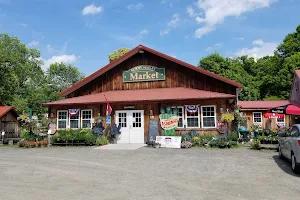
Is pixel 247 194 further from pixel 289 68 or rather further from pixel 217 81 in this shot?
pixel 289 68

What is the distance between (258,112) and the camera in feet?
83.1

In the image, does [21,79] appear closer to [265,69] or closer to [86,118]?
[86,118]

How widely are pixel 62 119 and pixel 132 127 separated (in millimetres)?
5556

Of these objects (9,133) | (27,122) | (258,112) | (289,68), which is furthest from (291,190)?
(289,68)

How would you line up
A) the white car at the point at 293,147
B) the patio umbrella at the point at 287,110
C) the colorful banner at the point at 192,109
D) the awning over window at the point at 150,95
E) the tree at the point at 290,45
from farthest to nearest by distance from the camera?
the tree at the point at 290,45, the colorful banner at the point at 192,109, the awning over window at the point at 150,95, the patio umbrella at the point at 287,110, the white car at the point at 293,147

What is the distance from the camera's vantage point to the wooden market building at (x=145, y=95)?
16.8m

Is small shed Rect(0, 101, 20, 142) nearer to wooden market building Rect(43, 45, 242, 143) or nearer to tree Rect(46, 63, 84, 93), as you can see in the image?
wooden market building Rect(43, 45, 242, 143)

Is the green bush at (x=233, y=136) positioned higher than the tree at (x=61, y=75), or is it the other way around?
the tree at (x=61, y=75)

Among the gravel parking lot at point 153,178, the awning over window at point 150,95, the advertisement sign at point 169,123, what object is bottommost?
the gravel parking lot at point 153,178

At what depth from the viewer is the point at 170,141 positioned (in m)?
15.4

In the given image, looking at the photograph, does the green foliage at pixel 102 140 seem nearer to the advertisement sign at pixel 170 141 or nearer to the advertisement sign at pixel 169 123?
the advertisement sign at pixel 170 141

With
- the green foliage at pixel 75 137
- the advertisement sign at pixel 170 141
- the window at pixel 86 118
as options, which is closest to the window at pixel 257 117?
the advertisement sign at pixel 170 141

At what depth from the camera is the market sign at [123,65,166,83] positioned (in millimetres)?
19484

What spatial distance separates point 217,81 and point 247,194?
42.3ft
